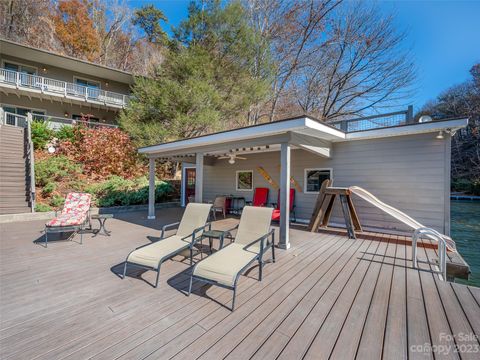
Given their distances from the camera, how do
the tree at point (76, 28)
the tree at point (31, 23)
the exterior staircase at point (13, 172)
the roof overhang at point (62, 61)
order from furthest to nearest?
the tree at point (76, 28) < the tree at point (31, 23) < the roof overhang at point (62, 61) < the exterior staircase at point (13, 172)

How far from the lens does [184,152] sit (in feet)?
22.0

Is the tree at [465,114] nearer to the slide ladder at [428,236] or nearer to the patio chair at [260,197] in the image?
the patio chair at [260,197]

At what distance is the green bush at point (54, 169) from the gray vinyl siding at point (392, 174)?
968 centimetres

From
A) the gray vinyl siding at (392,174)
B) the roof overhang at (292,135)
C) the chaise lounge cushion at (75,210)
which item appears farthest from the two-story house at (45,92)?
the gray vinyl siding at (392,174)

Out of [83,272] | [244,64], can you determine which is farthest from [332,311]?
[244,64]

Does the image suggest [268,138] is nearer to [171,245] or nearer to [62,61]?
[171,245]

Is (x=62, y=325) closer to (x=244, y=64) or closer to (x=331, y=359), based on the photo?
(x=331, y=359)

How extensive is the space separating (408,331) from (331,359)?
95cm

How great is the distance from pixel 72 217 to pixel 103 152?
23.5 ft

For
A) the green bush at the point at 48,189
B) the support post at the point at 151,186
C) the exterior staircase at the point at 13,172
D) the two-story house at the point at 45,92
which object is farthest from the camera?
the two-story house at the point at 45,92

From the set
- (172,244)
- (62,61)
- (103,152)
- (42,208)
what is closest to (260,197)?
(172,244)

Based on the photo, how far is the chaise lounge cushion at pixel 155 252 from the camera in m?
3.07

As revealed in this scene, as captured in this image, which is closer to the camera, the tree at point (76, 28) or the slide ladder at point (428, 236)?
the slide ladder at point (428, 236)

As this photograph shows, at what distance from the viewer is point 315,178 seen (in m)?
7.33
